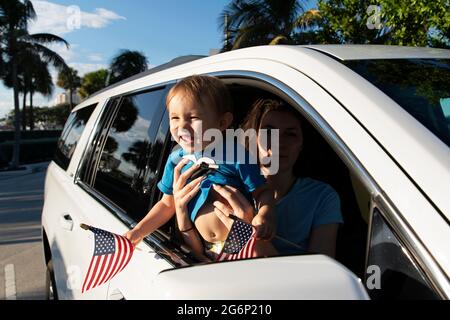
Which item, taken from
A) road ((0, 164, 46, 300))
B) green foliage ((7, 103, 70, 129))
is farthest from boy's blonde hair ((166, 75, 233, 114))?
green foliage ((7, 103, 70, 129))

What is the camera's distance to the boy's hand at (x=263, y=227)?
1472 millimetres

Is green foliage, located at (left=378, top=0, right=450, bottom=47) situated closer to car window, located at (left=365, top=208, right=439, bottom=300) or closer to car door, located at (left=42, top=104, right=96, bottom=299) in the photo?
car door, located at (left=42, top=104, right=96, bottom=299)

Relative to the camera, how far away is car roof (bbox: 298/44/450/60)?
1.55 metres

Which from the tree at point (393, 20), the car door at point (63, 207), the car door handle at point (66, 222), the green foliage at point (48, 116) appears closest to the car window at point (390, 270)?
the car door at point (63, 207)

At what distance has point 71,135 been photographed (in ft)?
13.0

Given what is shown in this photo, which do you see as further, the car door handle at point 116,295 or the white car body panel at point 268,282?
the car door handle at point 116,295

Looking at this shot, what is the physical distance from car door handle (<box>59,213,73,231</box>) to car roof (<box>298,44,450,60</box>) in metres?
1.62

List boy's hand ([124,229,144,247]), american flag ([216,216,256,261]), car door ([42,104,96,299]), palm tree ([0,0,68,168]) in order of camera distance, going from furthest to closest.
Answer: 1. palm tree ([0,0,68,168])
2. car door ([42,104,96,299])
3. boy's hand ([124,229,144,247])
4. american flag ([216,216,256,261])

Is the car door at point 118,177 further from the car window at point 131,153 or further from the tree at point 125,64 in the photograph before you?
the tree at point 125,64

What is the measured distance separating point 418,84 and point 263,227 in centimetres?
65

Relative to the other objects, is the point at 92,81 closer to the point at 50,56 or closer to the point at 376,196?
the point at 50,56

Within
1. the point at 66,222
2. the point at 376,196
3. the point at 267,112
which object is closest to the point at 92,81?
the point at 66,222

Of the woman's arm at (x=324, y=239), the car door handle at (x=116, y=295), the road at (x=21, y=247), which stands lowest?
the road at (x=21, y=247)
